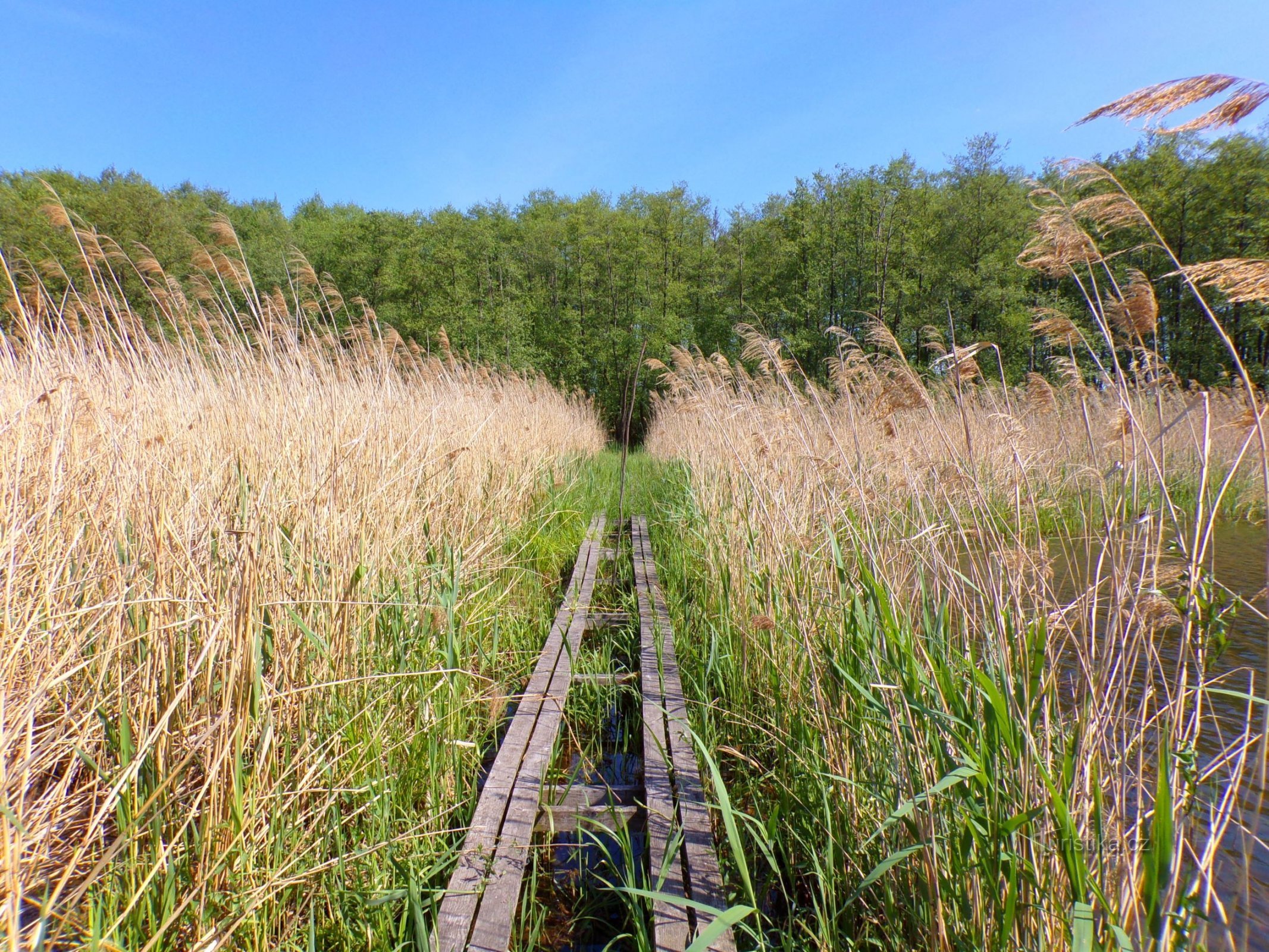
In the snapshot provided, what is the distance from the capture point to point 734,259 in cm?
3003

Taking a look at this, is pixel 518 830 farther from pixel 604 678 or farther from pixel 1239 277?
pixel 1239 277

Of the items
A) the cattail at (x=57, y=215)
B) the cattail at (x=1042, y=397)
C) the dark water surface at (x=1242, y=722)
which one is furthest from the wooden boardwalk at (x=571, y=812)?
the cattail at (x=57, y=215)

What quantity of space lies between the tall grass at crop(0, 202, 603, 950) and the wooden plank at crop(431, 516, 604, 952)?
9 cm

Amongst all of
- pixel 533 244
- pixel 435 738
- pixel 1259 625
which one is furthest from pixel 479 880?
pixel 533 244

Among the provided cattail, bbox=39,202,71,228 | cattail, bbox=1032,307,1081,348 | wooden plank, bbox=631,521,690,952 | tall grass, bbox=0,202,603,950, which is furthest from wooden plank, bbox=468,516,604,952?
cattail, bbox=39,202,71,228

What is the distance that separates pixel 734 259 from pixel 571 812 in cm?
3041

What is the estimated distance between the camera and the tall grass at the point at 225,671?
1325 mm

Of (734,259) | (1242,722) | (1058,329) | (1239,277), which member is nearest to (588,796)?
(1058,329)

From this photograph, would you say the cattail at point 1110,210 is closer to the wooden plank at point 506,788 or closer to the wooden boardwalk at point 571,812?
the wooden boardwalk at point 571,812

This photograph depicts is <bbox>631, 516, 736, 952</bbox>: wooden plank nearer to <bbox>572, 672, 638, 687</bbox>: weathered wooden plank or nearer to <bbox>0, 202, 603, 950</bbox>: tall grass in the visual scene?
<bbox>572, 672, 638, 687</bbox>: weathered wooden plank

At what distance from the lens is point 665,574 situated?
4852 mm

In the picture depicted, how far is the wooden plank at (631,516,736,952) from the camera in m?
1.68

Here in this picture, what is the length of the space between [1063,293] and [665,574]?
83.0ft

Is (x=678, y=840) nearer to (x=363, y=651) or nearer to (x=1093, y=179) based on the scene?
(x=363, y=651)
